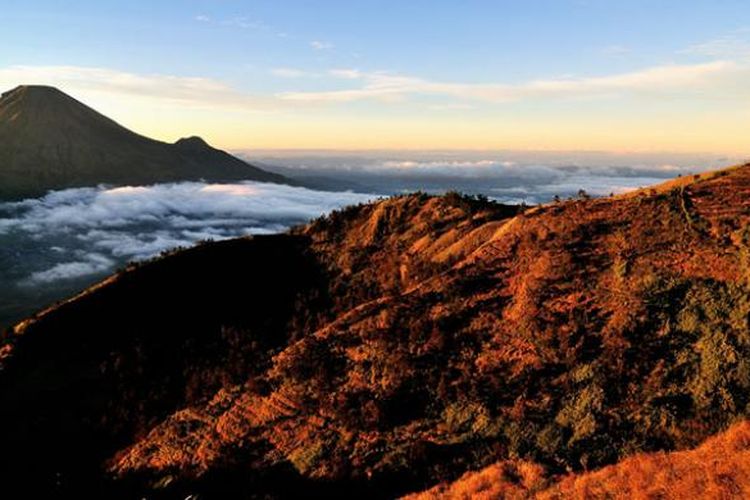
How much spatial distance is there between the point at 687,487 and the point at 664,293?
292 inches

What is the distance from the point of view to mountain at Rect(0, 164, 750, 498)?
15.6 m

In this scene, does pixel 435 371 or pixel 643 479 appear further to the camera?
pixel 435 371

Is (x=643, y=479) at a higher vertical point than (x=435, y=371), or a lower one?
lower

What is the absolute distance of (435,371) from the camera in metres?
18.9

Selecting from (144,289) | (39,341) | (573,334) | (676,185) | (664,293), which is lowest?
(39,341)

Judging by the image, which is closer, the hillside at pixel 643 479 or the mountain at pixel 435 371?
the hillside at pixel 643 479

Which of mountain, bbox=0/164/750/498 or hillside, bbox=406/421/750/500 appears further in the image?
mountain, bbox=0/164/750/498

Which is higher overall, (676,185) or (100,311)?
(676,185)

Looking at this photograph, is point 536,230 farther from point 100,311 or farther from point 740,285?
point 100,311

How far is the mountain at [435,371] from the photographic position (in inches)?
614

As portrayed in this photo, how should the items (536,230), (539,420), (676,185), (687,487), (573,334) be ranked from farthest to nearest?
(676,185) → (536,230) → (573,334) → (539,420) → (687,487)

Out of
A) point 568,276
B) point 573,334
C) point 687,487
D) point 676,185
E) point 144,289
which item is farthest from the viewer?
point 144,289

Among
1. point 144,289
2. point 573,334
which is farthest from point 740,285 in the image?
point 144,289

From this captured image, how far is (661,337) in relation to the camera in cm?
1709
